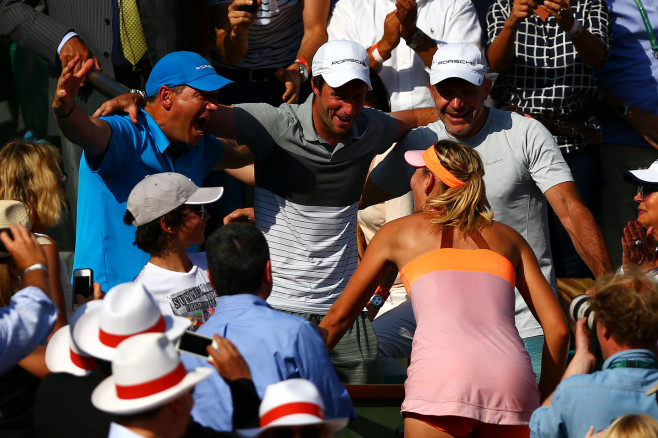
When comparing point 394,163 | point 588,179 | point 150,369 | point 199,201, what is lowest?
point 588,179

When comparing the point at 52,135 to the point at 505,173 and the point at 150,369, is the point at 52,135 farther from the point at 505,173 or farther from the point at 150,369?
the point at 150,369

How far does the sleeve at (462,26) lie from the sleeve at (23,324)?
397 cm

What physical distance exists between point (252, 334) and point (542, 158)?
2629 mm

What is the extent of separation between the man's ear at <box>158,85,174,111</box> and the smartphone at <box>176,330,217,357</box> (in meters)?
2.22

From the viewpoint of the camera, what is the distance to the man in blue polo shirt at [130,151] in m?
5.02

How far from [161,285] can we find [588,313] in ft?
5.83

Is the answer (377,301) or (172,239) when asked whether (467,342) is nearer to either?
(172,239)

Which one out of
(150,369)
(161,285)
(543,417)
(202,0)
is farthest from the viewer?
(202,0)

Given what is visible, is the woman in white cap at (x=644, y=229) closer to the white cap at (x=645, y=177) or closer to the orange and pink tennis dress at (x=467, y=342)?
the white cap at (x=645, y=177)

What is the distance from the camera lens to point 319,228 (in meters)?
5.67

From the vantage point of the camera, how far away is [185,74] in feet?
17.4

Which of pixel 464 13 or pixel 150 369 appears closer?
pixel 150 369

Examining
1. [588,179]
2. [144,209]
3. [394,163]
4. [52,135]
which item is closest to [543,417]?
[144,209]

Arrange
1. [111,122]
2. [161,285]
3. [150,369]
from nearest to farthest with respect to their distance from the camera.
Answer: [150,369]
[161,285]
[111,122]
